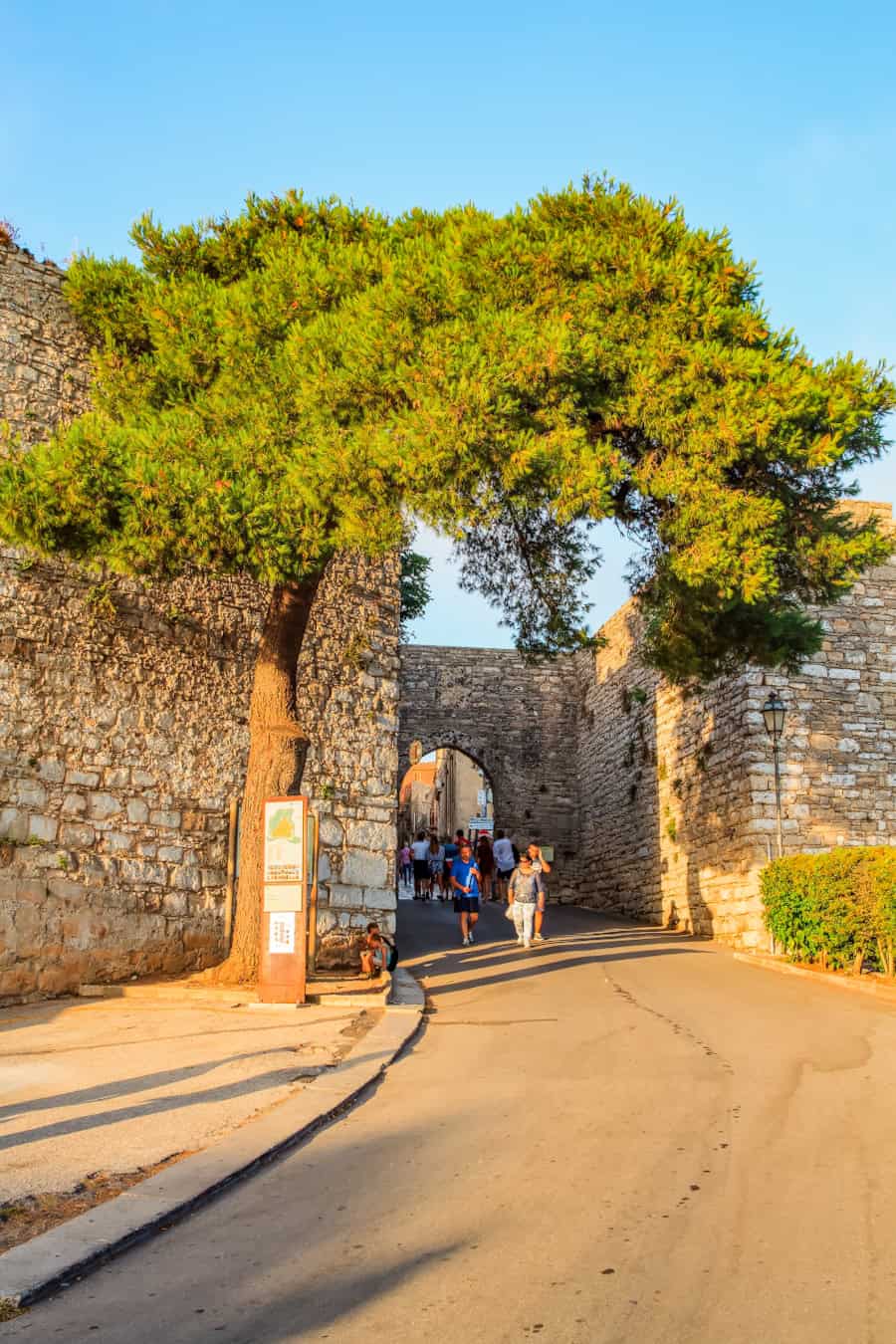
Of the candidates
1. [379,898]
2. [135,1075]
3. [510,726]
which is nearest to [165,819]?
[379,898]

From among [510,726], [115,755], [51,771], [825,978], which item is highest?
[510,726]

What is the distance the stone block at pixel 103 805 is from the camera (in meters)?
10.7

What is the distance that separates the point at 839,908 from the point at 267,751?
20.7ft

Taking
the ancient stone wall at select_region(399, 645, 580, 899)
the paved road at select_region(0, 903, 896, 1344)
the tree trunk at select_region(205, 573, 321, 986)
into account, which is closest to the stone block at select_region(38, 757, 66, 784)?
the tree trunk at select_region(205, 573, 321, 986)

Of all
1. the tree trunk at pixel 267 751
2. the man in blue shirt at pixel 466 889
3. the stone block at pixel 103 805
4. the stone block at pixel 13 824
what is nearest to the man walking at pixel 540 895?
the man in blue shirt at pixel 466 889

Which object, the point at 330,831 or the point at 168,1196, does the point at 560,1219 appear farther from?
the point at 330,831

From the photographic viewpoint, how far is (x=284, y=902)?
930 centimetres

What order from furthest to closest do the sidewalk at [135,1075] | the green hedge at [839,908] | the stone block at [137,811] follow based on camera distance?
the green hedge at [839,908] → the stone block at [137,811] → the sidewalk at [135,1075]

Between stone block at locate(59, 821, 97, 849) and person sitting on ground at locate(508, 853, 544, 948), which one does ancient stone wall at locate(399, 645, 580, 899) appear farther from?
stone block at locate(59, 821, 97, 849)

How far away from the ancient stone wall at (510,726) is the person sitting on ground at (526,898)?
11434 millimetres

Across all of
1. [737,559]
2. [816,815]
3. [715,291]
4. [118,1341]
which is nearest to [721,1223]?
[118,1341]

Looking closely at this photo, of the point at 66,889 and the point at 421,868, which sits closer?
the point at 66,889

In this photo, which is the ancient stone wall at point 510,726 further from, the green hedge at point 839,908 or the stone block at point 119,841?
the stone block at point 119,841

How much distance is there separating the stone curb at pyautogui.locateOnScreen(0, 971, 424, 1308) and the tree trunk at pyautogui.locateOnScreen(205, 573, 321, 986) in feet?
13.2
